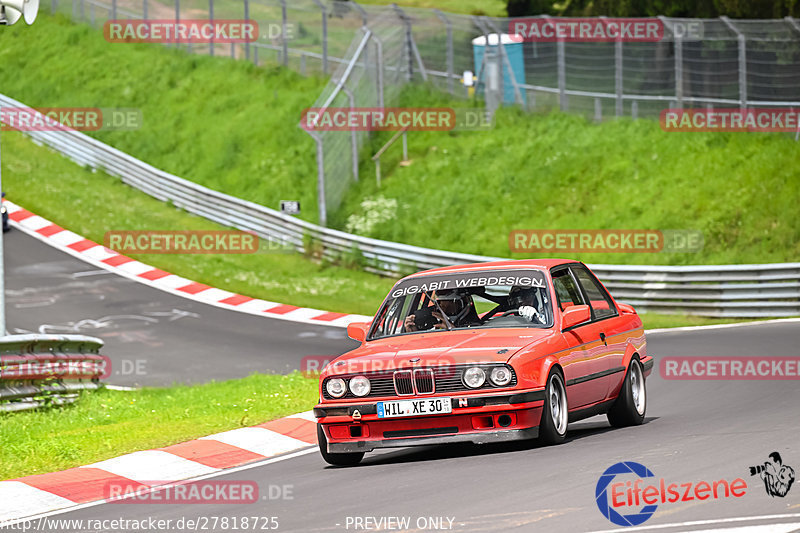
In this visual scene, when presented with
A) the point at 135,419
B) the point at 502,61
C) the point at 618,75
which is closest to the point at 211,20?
the point at 502,61

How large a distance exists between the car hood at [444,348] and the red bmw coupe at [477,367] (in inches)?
0.4

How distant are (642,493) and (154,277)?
2189 cm

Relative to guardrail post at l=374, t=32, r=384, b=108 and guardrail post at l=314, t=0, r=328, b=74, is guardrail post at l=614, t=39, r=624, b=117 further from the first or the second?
guardrail post at l=314, t=0, r=328, b=74

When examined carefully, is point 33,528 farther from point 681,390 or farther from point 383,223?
point 383,223

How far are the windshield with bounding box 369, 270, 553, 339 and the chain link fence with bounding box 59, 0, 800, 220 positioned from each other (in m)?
19.6

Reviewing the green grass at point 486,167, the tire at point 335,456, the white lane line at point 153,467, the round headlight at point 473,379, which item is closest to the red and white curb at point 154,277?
the green grass at point 486,167

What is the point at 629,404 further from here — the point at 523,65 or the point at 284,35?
the point at 284,35

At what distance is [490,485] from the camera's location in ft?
25.5

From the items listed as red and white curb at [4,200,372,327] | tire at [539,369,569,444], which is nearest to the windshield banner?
tire at [539,369,569,444]

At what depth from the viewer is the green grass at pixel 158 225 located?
27609mm

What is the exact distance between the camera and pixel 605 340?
34.5 feet

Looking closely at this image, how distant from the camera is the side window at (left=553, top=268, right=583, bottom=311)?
10.4 meters

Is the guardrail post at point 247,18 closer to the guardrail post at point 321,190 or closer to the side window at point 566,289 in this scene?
the guardrail post at point 321,190

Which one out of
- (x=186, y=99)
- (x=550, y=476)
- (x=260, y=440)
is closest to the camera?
(x=550, y=476)
